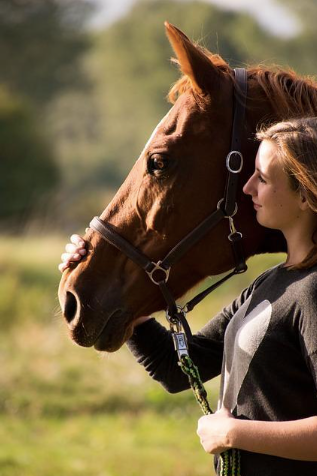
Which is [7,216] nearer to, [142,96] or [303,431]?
[303,431]

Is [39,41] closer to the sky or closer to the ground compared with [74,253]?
closer to the sky

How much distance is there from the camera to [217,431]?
2.19 metres

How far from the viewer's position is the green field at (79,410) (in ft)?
19.9

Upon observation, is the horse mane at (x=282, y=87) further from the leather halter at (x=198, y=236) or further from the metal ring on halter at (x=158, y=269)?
the metal ring on halter at (x=158, y=269)

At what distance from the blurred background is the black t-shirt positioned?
841 millimetres

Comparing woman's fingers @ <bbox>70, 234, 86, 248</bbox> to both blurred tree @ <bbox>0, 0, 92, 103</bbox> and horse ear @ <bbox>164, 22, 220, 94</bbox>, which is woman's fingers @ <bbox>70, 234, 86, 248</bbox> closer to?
horse ear @ <bbox>164, 22, 220, 94</bbox>

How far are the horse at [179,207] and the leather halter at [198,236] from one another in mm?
18

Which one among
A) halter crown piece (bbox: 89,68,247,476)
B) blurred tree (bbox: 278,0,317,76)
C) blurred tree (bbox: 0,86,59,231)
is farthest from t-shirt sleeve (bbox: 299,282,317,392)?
blurred tree (bbox: 278,0,317,76)

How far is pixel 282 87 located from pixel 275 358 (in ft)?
3.16

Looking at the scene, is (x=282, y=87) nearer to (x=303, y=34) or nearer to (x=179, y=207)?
(x=179, y=207)

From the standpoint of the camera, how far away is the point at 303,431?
80.5 inches

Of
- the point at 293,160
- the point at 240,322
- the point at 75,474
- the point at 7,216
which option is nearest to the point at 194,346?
the point at 240,322

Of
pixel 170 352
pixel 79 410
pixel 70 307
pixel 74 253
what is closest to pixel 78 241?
pixel 74 253

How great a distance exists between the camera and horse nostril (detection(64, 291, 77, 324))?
2.58m
